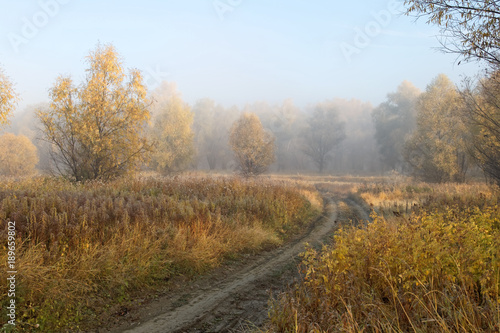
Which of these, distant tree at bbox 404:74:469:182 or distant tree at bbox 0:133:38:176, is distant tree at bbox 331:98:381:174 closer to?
distant tree at bbox 404:74:469:182

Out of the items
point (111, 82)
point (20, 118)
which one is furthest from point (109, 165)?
point (20, 118)

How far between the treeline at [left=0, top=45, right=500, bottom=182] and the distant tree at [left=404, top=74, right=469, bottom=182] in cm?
10

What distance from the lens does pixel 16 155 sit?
37938mm

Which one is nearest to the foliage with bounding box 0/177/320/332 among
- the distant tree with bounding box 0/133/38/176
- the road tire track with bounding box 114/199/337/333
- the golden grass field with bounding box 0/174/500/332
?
the golden grass field with bounding box 0/174/500/332

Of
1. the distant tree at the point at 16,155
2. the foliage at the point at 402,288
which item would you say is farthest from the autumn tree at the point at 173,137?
the foliage at the point at 402,288

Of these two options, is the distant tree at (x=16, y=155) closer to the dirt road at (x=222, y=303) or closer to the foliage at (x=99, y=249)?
the foliage at (x=99, y=249)

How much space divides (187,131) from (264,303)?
135 feet

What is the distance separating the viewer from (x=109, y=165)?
50.1 feet

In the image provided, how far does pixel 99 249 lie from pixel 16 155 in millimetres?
41336

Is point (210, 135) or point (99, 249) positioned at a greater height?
point (210, 135)

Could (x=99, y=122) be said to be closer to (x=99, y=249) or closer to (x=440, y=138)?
(x=99, y=249)

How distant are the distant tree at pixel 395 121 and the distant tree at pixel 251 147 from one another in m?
32.8

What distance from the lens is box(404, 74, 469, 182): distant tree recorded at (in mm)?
30984

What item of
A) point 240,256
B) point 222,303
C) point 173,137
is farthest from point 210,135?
point 222,303
